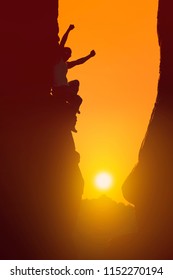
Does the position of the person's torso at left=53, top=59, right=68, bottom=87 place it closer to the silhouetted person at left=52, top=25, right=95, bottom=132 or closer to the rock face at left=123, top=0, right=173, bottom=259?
the silhouetted person at left=52, top=25, right=95, bottom=132

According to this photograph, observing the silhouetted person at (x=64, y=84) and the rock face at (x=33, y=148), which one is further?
the rock face at (x=33, y=148)

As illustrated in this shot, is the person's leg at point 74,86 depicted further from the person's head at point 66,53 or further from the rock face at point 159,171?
the rock face at point 159,171

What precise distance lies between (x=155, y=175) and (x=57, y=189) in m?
3.43

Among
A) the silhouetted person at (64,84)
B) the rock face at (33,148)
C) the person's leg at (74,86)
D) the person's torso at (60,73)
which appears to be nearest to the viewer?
the person's leg at (74,86)

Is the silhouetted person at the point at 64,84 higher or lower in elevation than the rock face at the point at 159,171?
higher

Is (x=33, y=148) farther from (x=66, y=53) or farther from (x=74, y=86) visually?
(x=66, y=53)

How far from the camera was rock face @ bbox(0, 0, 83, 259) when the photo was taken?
758 inches

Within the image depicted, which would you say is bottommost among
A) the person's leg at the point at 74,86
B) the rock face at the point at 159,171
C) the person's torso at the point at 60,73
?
the rock face at the point at 159,171

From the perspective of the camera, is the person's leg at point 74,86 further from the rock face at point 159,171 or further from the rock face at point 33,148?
the rock face at point 159,171

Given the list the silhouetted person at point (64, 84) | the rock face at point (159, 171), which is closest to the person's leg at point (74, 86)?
the silhouetted person at point (64, 84)

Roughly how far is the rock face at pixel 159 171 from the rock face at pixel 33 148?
2.33 m

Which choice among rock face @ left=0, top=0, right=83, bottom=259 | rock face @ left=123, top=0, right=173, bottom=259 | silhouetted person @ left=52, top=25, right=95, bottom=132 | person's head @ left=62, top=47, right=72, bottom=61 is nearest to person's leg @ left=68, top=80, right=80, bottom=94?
silhouetted person @ left=52, top=25, right=95, bottom=132

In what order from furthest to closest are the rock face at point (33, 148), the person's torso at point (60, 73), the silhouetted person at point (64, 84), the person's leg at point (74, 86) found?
the person's torso at point (60, 73) < the rock face at point (33, 148) < the silhouetted person at point (64, 84) < the person's leg at point (74, 86)

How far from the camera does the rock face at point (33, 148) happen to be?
19.3 m
